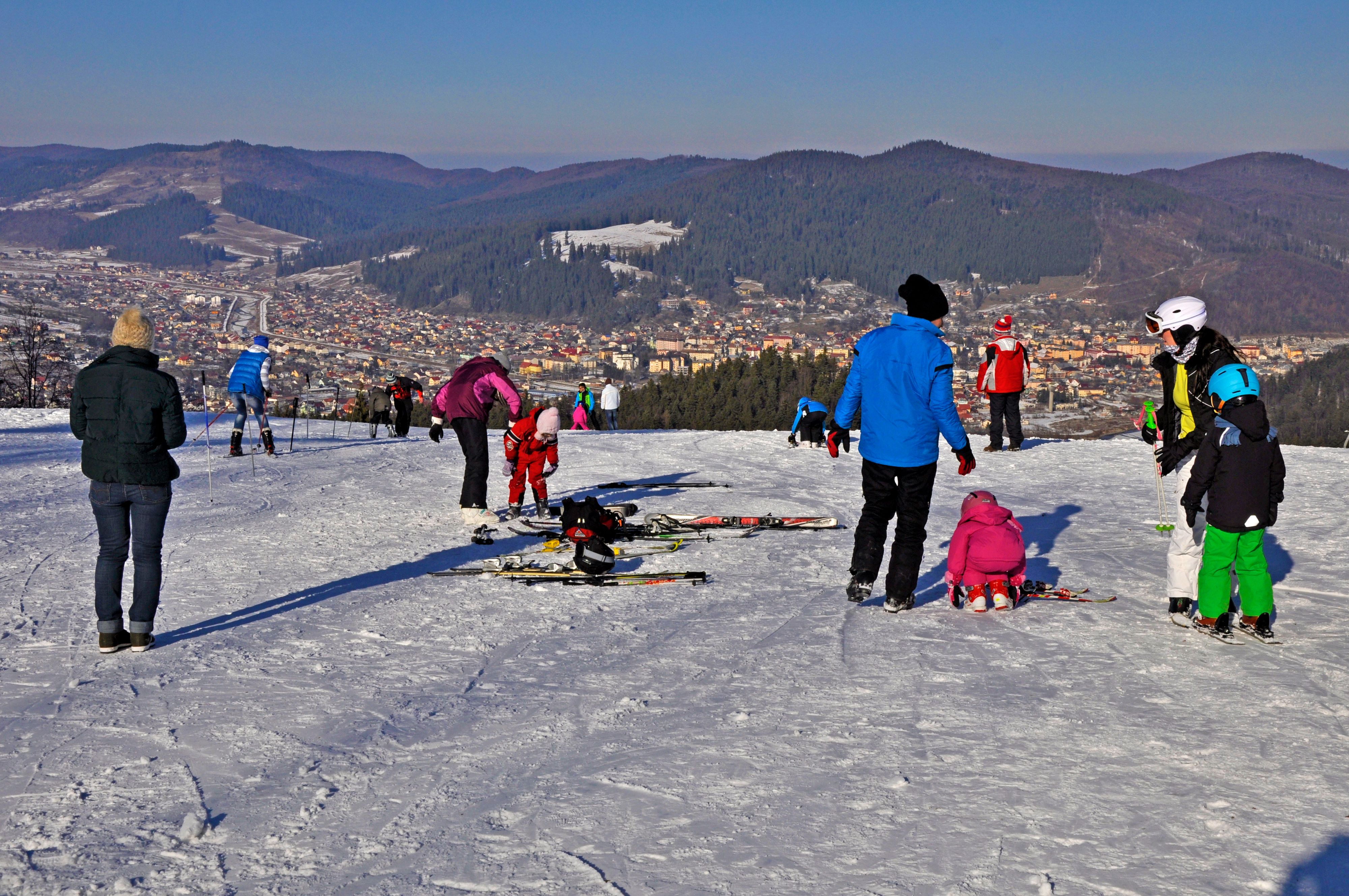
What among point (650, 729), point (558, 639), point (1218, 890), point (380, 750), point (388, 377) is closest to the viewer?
point (1218, 890)

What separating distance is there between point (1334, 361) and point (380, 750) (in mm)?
78659

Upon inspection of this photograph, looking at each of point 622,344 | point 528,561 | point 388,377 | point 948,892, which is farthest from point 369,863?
point 622,344

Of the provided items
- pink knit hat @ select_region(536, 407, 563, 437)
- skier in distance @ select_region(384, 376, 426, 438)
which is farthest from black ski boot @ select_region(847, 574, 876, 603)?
skier in distance @ select_region(384, 376, 426, 438)

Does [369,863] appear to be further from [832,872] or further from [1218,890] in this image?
[1218,890]

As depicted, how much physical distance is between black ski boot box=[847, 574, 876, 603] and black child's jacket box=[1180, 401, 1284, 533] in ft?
6.62

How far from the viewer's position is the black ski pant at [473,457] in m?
9.31

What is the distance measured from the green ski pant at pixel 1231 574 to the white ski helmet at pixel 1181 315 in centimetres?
116

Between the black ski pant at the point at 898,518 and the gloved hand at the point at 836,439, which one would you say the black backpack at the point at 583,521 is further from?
the black ski pant at the point at 898,518

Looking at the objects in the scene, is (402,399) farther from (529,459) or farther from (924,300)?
(924,300)

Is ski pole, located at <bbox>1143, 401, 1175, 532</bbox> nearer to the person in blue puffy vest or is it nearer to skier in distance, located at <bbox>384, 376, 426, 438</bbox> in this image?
the person in blue puffy vest

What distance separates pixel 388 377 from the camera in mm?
21391

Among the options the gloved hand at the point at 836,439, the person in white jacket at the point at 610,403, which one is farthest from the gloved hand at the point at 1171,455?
the person in white jacket at the point at 610,403

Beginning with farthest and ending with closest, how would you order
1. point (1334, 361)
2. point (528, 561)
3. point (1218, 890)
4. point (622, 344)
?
point (622, 344)
point (1334, 361)
point (528, 561)
point (1218, 890)

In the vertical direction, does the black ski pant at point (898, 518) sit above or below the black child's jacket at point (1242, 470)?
below
